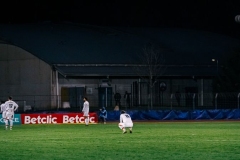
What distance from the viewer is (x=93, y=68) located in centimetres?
7250

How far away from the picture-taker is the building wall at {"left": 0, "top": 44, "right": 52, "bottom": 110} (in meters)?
70.2

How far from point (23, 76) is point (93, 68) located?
6540 mm

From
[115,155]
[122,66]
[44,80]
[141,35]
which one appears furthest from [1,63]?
[115,155]

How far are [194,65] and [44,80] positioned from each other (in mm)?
15567

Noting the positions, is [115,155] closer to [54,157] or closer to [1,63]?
[54,157]

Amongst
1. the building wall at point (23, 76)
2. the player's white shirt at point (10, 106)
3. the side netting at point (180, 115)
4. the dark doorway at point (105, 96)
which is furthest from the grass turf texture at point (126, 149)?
the building wall at point (23, 76)

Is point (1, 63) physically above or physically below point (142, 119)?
above

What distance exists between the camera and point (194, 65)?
252 ft

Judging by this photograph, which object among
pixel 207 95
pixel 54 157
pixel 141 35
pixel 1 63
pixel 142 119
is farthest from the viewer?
pixel 141 35

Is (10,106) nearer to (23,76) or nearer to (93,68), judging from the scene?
(23,76)

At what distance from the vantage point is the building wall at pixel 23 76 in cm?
7019

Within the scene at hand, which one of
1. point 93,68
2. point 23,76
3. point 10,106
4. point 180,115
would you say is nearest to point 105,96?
point 93,68

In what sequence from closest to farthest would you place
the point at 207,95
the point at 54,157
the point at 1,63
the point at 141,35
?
the point at 54,157
the point at 207,95
the point at 1,63
the point at 141,35

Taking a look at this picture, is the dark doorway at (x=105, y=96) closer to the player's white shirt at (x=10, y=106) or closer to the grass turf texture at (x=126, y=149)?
the player's white shirt at (x=10, y=106)
